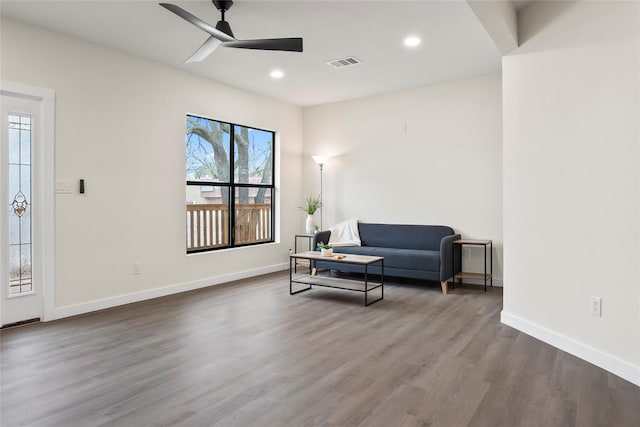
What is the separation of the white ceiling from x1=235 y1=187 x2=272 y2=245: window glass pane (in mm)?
1662

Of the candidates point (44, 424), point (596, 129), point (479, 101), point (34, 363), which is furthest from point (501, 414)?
point (479, 101)

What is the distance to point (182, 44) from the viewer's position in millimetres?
4094

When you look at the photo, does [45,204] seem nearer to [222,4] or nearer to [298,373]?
[222,4]

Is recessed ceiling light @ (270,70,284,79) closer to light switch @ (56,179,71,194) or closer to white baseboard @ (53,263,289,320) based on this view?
light switch @ (56,179,71,194)

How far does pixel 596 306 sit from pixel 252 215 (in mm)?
4560

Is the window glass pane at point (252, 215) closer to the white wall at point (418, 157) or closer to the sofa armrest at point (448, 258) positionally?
the white wall at point (418, 157)

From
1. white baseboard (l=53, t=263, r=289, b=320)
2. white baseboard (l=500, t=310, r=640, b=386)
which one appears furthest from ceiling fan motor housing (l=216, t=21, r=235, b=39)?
white baseboard (l=500, t=310, r=640, b=386)

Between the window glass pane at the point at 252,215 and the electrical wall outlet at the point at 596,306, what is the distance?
4.39 meters

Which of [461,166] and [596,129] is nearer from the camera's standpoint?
[596,129]

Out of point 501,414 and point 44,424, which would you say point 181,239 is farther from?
point 501,414

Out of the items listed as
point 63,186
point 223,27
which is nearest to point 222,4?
point 223,27

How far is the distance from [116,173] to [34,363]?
2124 mm

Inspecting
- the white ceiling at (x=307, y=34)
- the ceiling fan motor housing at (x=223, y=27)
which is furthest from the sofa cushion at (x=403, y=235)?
the ceiling fan motor housing at (x=223, y=27)

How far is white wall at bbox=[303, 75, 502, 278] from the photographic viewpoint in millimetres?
5164
